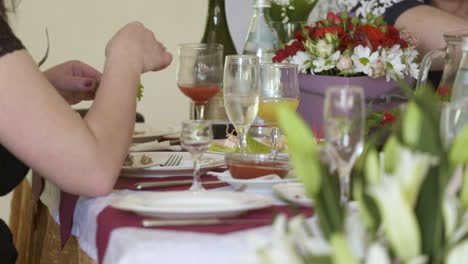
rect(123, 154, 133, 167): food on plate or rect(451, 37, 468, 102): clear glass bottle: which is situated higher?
rect(451, 37, 468, 102): clear glass bottle

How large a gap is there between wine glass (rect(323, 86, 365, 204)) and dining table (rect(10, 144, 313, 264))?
77mm

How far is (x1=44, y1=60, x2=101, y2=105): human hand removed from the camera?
60.7 inches

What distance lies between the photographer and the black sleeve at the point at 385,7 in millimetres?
2275

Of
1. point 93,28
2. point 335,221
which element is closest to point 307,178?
point 335,221

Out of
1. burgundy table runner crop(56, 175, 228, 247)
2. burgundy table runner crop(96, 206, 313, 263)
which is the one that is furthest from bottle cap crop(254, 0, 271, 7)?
burgundy table runner crop(96, 206, 313, 263)

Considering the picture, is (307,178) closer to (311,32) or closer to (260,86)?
(260,86)

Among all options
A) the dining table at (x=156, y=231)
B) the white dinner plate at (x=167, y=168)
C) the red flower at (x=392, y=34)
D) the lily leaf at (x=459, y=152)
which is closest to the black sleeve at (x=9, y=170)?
the dining table at (x=156, y=231)

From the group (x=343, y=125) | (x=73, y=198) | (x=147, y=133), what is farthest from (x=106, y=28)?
(x=343, y=125)

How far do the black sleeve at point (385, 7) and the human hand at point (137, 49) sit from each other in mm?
1088

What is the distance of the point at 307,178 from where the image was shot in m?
0.58

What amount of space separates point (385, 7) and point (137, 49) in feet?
4.03

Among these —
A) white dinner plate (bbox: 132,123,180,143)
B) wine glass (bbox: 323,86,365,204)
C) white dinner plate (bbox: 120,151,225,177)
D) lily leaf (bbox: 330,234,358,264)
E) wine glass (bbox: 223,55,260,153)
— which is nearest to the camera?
lily leaf (bbox: 330,234,358,264)

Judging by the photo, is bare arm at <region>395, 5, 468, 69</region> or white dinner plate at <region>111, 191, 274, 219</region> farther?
bare arm at <region>395, 5, 468, 69</region>

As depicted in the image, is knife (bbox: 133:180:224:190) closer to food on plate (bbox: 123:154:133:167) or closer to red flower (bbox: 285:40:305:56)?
food on plate (bbox: 123:154:133:167)
